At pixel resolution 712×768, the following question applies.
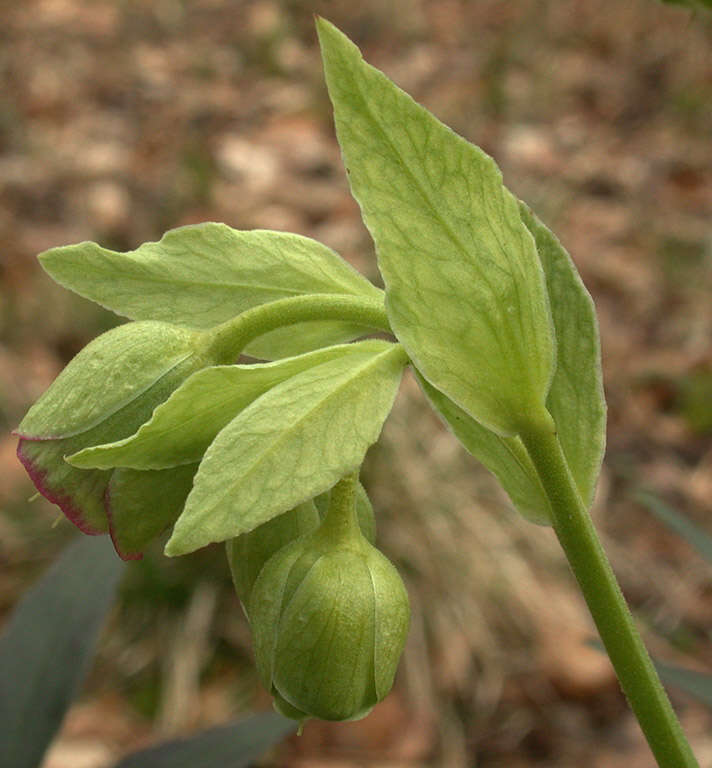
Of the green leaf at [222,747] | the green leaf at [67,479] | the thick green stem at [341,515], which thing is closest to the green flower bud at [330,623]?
the thick green stem at [341,515]

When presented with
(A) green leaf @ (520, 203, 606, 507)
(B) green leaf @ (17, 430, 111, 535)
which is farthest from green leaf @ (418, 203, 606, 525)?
(B) green leaf @ (17, 430, 111, 535)

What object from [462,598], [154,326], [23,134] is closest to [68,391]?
[154,326]

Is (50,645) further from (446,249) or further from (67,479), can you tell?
(446,249)

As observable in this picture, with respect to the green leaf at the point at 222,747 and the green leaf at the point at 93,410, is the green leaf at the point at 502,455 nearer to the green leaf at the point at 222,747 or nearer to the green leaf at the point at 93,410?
the green leaf at the point at 93,410

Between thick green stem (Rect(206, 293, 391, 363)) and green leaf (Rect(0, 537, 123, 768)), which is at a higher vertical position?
thick green stem (Rect(206, 293, 391, 363))

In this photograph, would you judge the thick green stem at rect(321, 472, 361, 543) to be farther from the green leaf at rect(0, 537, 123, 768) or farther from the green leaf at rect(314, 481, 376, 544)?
the green leaf at rect(0, 537, 123, 768)

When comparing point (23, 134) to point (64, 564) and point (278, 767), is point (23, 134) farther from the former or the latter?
point (64, 564)

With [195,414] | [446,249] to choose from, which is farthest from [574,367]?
[195,414]

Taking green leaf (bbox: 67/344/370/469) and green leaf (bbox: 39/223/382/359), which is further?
green leaf (bbox: 39/223/382/359)
